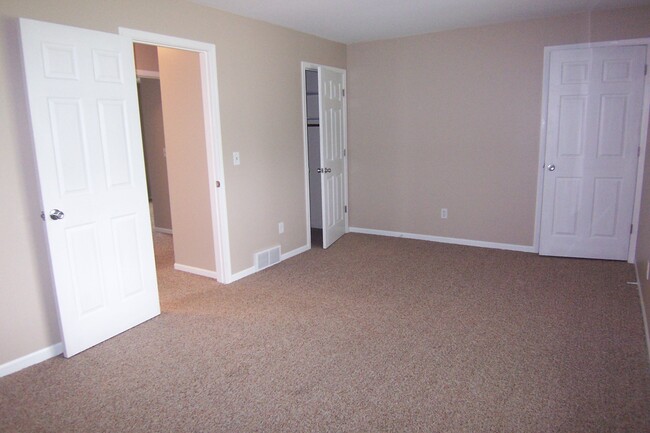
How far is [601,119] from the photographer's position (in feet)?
14.5

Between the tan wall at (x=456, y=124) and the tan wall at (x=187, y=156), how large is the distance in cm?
236

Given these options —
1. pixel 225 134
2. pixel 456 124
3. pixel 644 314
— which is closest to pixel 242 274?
pixel 225 134

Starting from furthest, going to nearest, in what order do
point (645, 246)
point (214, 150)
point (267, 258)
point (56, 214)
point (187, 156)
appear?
point (267, 258)
point (187, 156)
point (214, 150)
point (645, 246)
point (56, 214)

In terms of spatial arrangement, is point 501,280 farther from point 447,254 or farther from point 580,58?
point 580,58

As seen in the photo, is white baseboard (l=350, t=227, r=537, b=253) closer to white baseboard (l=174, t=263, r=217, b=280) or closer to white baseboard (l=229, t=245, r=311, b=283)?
white baseboard (l=229, t=245, r=311, b=283)

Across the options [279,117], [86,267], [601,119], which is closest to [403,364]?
[86,267]

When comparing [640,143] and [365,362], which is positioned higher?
[640,143]

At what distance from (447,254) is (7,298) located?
402cm

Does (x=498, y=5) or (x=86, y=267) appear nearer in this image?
(x=86, y=267)

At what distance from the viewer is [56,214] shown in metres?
2.72

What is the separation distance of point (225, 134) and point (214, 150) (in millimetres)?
189

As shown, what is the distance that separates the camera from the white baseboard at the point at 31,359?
8.86 feet

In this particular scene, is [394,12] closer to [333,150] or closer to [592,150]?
[333,150]

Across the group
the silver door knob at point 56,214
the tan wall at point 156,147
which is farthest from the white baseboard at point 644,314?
the tan wall at point 156,147
